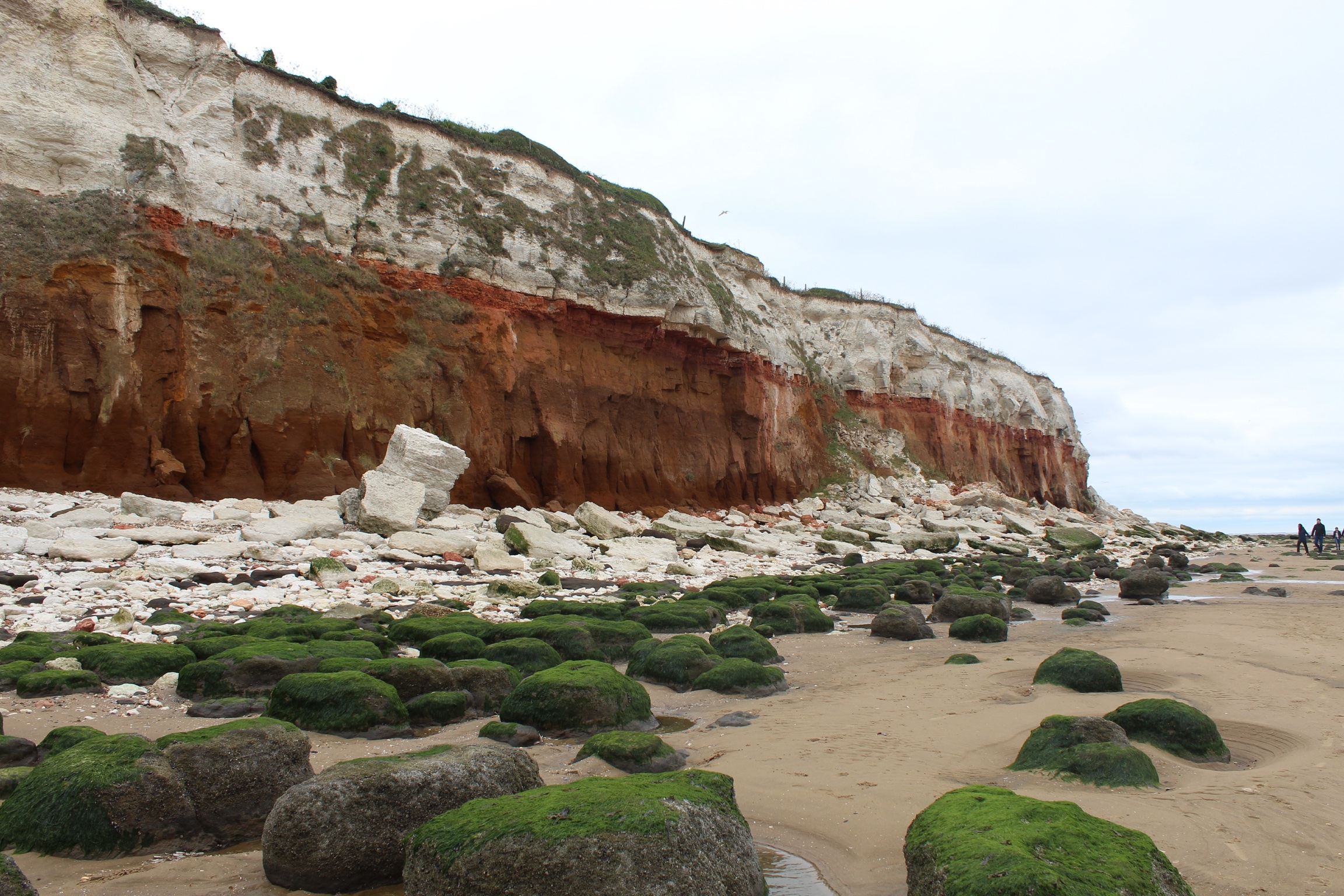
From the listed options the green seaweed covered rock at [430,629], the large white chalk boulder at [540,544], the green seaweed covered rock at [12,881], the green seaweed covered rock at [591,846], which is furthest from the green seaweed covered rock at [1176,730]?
the large white chalk boulder at [540,544]

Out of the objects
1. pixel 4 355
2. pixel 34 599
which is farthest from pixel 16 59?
pixel 34 599

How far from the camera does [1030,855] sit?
120 inches

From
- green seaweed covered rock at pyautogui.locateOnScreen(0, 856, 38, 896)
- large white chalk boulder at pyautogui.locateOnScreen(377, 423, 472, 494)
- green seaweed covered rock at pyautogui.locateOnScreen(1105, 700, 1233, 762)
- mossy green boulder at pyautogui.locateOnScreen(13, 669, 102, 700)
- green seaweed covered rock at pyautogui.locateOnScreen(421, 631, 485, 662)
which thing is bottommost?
mossy green boulder at pyautogui.locateOnScreen(13, 669, 102, 700)

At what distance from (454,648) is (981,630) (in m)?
6.99

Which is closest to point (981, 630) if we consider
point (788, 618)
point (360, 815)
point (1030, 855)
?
point (788, 618)

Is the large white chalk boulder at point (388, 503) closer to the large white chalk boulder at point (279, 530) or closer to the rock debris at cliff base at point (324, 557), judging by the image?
the rock debris at cliff base at point (324, 557)

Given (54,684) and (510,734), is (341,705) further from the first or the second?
(54,684)

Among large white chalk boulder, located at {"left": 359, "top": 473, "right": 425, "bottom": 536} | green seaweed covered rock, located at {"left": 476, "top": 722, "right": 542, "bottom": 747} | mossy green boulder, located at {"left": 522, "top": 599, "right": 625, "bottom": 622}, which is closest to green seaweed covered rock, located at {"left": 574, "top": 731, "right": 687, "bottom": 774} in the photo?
green seaweed covered rock, located at {"left": 476, "top": 722, "right": 542, "bottom": 747}

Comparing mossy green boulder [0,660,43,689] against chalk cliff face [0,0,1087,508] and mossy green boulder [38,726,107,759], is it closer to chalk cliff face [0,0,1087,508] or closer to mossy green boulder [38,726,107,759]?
mossy green boulder [38,726,107,759]

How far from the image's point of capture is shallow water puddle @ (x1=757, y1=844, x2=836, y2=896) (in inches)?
142

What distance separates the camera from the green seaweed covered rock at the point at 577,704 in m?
6.25

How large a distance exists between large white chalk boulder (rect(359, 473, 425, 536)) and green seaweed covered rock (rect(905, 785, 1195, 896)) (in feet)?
47.0

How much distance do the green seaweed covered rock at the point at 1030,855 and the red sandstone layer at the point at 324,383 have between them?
61.1ft

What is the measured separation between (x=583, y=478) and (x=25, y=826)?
21564mm
